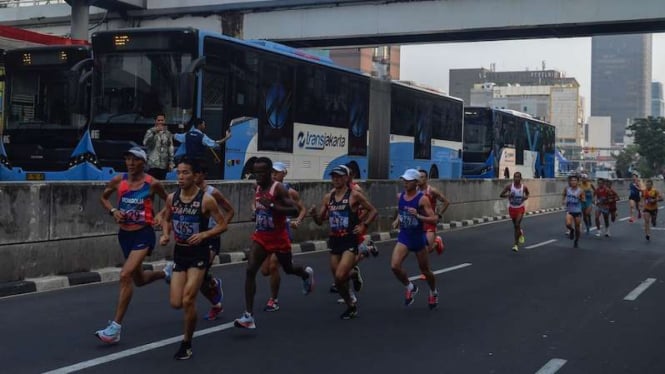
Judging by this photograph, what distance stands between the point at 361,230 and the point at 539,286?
403 cm

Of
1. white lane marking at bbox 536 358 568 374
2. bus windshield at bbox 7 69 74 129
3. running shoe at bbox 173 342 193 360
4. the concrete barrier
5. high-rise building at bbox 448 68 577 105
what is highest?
high-rise building at bbox 448 68 577 105

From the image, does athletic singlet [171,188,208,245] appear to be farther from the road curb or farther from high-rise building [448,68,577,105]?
high-rise building [448,68,577,105]

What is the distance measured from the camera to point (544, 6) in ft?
81.0

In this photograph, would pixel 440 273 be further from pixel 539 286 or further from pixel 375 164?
pixel 375 164

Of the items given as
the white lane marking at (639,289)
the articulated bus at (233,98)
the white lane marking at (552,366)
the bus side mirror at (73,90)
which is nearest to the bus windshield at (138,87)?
the articulated bus at (233,98)

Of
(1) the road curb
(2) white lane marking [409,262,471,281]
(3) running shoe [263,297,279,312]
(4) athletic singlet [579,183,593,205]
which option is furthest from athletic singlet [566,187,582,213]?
(3) running shoe [263,297,279,312]

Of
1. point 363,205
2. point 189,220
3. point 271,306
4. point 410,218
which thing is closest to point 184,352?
point 189,220

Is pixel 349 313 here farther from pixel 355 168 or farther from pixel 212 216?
pixel 355 168

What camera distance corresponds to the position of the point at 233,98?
54.5ft

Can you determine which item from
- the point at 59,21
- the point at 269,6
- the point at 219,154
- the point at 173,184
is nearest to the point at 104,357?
the point at 173,184

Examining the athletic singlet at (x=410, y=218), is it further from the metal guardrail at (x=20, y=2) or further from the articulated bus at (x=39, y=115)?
the metal guardrail at (x=20, y=2)

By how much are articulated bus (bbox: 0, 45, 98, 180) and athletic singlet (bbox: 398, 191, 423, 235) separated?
9.47m

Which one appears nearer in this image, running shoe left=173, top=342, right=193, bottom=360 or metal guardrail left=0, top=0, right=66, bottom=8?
running shoe left=173, top=342, right=193, bottom=360

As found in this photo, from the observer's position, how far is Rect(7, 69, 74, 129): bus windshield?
16922 mm
